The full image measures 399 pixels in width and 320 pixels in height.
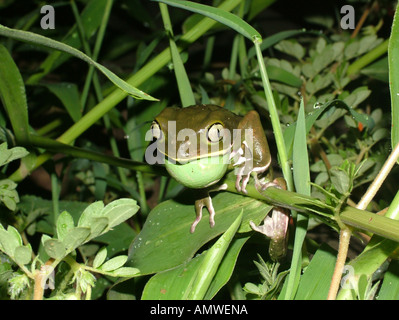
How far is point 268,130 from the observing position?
1451 mm

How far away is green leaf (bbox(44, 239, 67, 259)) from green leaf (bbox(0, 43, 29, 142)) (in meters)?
0.52

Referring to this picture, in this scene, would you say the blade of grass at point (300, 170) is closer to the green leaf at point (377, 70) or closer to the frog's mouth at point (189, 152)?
the frog's mouth at point (189, 152)

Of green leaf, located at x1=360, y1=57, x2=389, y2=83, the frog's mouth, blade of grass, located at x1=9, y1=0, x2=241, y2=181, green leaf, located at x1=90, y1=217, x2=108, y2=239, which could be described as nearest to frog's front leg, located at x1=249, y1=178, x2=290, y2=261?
the frog's mouth

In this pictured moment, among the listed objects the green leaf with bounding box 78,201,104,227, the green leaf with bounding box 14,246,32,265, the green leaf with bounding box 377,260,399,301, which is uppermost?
the green leaf with bounding box 78,201,104,227

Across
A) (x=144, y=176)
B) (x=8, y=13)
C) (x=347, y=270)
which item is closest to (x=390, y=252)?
(x=347, y=270)

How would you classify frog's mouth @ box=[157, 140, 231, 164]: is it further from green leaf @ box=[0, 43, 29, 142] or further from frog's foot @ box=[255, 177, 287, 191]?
green leaf @ box=[0, 43, 29, 142]

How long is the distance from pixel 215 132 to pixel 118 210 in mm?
249

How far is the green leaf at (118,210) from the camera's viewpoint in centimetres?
51

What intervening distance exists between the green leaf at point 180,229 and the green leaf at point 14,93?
35cm

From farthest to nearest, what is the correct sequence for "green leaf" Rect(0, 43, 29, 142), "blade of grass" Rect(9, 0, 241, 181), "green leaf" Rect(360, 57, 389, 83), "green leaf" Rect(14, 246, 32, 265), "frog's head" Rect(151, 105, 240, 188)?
"green leaf" Rect(360, 57, 389, 83)
"blade of grass" Rect(9, 0, 241, 181)
"green leaf" Rect(0, 43, 29, 142)
"frog's head" Rect(151, 105, 240, 188)
"green leaf" Rect(14, 246, 32, 265)

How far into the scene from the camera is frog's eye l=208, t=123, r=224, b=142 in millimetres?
704

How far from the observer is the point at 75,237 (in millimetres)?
484

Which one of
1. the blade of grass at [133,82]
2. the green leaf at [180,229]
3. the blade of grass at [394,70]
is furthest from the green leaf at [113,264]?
the blade of grass at [133,82]

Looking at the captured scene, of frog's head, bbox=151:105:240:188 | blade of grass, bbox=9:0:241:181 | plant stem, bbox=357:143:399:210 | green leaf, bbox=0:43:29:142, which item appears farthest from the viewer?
blade of grass, bbox=9:0:241:181
